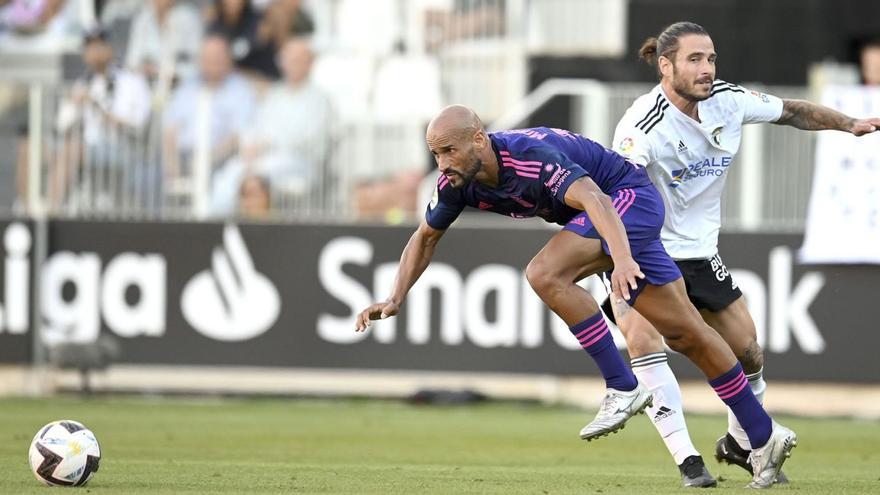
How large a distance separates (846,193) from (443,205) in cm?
824

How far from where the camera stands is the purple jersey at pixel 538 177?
8.06 meters

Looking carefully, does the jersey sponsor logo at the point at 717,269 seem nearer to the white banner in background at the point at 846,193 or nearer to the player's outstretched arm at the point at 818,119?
the player's outstretched arm at the point at 818,119

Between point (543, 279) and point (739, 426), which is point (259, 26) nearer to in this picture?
point (739, 426)

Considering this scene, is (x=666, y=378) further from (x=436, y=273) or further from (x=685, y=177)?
(x=436, y=273)

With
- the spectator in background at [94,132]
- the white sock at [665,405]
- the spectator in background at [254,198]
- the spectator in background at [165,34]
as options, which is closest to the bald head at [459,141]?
the white sock at [665,405]

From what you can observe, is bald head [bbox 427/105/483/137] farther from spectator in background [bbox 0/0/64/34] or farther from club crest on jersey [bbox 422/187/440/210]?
spectator in background [bbox 0/0/64/34]

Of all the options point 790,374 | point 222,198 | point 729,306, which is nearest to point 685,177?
point 729,306

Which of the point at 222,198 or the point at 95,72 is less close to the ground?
the point at 95,72

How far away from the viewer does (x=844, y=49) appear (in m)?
19.7

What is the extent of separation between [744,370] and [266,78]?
10.6 m

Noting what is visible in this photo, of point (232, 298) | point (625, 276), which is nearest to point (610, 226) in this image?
point (625, 276)

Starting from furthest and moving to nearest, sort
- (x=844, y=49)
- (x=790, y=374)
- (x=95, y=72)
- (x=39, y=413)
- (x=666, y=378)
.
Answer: (x=844, y=49)
(x=95, y=72)
(x=790, y=374)
(x=39, y=413)
(x=666, y=378)

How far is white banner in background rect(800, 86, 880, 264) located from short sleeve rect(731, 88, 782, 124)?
6516 mm

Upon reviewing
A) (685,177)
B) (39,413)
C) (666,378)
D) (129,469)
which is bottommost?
(39,413)
